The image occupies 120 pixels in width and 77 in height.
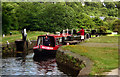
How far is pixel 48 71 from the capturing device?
773 inches

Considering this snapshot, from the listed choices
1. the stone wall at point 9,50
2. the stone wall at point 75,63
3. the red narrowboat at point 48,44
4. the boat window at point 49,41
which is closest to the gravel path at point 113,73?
the stone wall at point 75,63

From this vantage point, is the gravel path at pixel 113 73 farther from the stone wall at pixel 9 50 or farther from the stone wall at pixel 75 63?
the stone wall at pixel 9 50

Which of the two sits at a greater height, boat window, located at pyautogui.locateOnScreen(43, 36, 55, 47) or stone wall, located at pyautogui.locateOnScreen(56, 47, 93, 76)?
boat window, located at pyautogui.locateOnScreen(43, 36, 55, 47)

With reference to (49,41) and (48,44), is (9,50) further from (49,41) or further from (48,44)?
(48,44)

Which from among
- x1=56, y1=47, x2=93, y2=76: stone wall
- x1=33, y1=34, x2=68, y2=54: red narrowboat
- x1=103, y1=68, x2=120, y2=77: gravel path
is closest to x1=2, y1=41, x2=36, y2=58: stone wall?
x1=33, y1=34, x2=68, y2=54: red narrowboat

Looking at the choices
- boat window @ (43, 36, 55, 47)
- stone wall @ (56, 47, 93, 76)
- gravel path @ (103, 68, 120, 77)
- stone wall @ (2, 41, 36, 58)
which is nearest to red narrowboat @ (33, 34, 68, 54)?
boat window @ (43, 36, 55, 47)

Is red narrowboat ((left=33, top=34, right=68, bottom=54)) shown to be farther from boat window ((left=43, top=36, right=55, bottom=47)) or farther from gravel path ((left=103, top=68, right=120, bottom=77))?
gravel path ((left=103, top=68, right=120, bottom=77))

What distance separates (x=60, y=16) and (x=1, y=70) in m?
37.4

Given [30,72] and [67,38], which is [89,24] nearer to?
[67,38]

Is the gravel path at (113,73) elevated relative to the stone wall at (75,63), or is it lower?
elevated

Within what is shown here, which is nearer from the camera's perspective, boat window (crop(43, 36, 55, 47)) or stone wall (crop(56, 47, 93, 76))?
stone wall (crop(56, 47, 93, 76))

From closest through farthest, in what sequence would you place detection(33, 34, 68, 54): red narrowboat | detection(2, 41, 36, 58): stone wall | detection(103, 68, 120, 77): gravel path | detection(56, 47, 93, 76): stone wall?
detection(103, 68, 120, 77): gravel path → detection(56, 47, 93, 76): stone wall → detection(33, 34, 68, 54): red narrowboat → detection(2, 41, 36, 58): stone wall

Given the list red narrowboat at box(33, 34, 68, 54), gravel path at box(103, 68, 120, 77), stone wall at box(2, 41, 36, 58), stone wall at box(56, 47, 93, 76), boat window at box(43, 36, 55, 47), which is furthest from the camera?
stone wall at box(2, 41, 36, 58)

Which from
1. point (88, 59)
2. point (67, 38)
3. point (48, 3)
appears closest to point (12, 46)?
point (67, 38)
